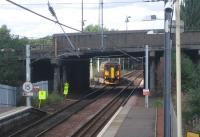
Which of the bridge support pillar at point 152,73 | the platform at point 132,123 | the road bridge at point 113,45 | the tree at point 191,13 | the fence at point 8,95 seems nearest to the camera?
the platform at point 132,123

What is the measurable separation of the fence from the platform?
8.06 meters

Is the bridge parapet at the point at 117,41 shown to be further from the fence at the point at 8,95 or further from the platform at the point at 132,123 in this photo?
the fence at the point at 8,95

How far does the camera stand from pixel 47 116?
39.0m

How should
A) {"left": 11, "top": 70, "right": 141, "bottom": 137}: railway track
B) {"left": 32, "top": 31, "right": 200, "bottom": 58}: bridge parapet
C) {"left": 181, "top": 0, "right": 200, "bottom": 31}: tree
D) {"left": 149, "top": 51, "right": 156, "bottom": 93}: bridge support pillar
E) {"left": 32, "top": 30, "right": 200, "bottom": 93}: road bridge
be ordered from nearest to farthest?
{"left": 11, "top": 70, "right": 141, "bottom": 137}: railway track < {"left": 32, "top": 30, "right": 200, "bottom": 93}: road bridge < {"left": 32, "top": 31, "right": 200, "bottom": 58}: bridge parapet < {"left": 149, "top": 51, "right": 156, "bottom": 93}: bridge support pillar < {"left": 181, "top": 0, "right": 200, "bottom": 31}: tree

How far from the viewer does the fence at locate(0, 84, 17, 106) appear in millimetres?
41938

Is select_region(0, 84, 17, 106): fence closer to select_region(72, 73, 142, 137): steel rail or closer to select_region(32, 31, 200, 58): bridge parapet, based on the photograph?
select_region(72, 73, 142, 137): steel rail

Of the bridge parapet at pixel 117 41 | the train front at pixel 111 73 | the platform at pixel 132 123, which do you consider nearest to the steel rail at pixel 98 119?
the platform at pixel 132 123

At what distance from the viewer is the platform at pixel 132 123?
2994 centimetres

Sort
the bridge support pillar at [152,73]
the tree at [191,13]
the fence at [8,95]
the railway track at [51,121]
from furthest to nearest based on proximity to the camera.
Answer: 1. the tree at [191,13]
2. the bridge support pillar at [152,73]
3. the fence at [8,95]
4. the railway track at [51,121]

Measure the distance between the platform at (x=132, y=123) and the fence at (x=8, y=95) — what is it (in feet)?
26.4

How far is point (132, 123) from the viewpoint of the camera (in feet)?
113

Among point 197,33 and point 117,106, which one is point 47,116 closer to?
point 117,106

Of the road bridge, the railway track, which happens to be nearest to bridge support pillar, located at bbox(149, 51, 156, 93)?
the road bridge

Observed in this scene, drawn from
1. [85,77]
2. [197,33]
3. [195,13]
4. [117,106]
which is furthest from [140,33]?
[195,13]
